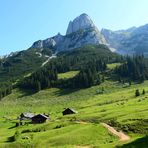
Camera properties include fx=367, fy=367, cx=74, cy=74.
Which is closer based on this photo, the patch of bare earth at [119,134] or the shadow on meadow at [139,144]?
the shadow on meadow at [139,144]

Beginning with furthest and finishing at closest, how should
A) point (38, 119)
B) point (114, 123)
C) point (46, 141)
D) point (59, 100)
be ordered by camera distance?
point (59, 100)
point (38, 119)
point (114, 123)
point (46, 141)

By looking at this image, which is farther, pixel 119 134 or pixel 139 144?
pixel 119 134

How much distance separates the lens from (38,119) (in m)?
112

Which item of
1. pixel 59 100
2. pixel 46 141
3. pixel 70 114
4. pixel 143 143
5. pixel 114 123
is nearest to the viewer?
pixel 143 143

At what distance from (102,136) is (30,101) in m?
128

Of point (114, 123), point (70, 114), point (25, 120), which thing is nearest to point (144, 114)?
point (114, 123)

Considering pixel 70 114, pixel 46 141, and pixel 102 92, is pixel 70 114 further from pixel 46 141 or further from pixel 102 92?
pixel 102 92

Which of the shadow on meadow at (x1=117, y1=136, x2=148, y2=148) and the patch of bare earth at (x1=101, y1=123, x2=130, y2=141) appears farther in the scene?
the patch of bare earth at (x1=101, y1=123, x2=130, y2=141)

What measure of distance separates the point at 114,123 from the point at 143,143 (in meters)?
23.7

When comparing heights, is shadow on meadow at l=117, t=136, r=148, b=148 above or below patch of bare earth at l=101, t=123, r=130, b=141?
above

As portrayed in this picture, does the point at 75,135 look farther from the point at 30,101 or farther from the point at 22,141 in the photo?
the point at 30,101

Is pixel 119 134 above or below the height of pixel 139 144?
below

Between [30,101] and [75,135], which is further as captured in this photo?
[30,101]

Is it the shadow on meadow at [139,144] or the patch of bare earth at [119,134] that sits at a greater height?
the shadow on meadow at [139,144]
